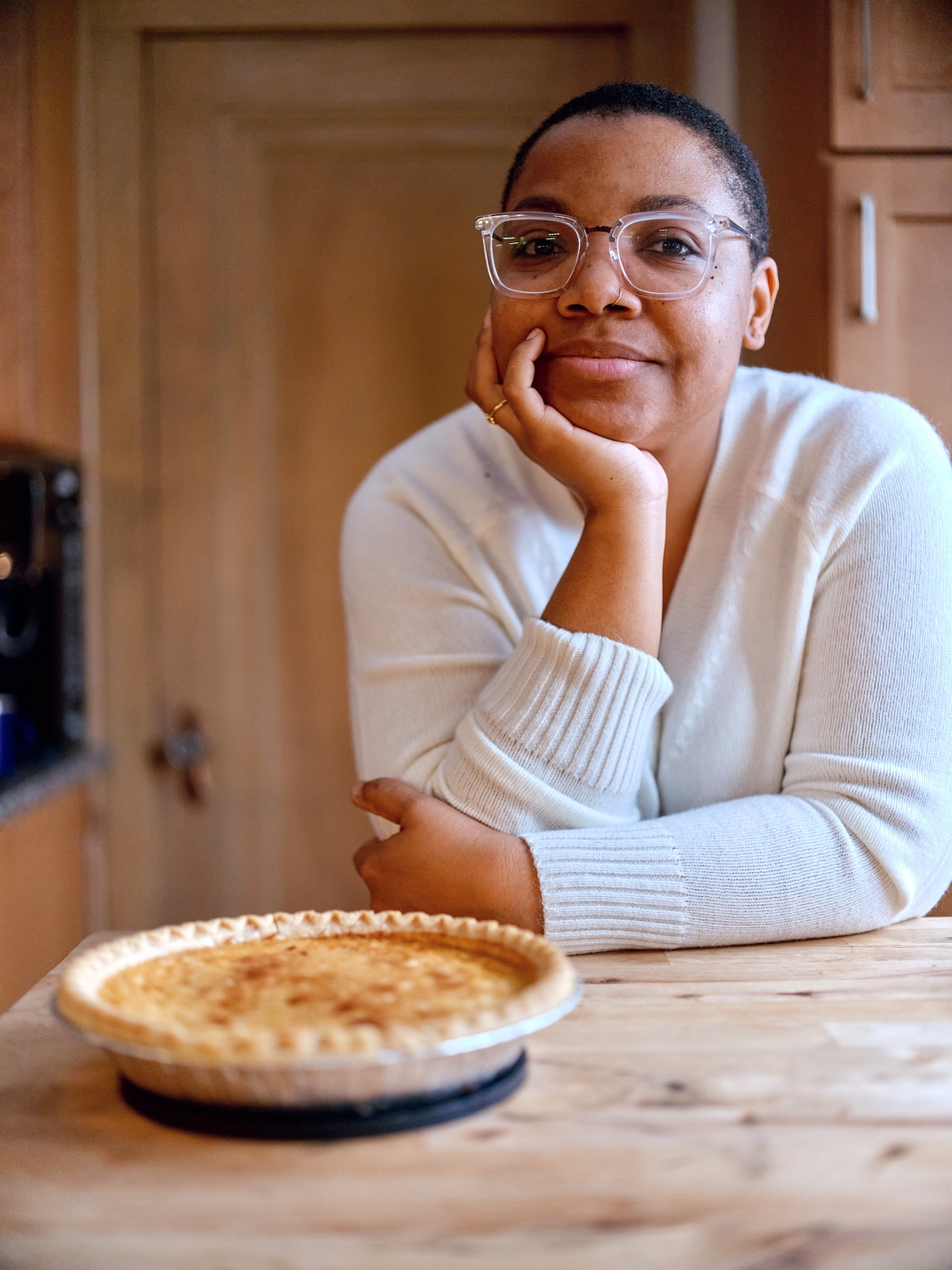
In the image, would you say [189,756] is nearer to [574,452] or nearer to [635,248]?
[574,452]

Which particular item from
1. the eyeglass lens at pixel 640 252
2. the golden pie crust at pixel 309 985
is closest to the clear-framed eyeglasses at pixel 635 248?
the eyeglass lens at pixel 640 252

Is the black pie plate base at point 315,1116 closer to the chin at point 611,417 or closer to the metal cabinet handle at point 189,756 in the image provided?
the chin at point 611,417

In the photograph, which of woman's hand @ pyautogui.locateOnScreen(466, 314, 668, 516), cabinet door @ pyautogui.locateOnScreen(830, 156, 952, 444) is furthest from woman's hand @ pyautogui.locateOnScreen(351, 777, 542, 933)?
cabinet door @ pyautogui.locateOnScreen(830, 156, 952, 444)

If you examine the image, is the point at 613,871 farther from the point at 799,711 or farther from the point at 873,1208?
the point at 873,1208

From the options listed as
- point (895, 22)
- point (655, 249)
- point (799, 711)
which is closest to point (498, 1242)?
point (799, 711)

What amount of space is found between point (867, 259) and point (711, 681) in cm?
109

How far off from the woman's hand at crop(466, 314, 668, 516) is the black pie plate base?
69cm

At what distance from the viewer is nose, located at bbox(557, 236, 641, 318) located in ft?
3.96

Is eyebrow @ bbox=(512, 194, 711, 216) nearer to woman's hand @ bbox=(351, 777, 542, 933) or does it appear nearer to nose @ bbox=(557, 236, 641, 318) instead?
nose @ bbox=(557, 236, 641, 318)

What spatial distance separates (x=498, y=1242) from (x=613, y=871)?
1.61 ft

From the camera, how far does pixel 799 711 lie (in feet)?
4.01

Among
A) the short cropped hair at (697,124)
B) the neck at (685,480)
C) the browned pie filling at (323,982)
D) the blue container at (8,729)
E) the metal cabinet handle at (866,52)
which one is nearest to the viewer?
the browned pie filling at (323,982)

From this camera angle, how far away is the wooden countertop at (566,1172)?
56 cm

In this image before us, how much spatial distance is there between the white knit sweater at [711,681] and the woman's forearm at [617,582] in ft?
0.11
